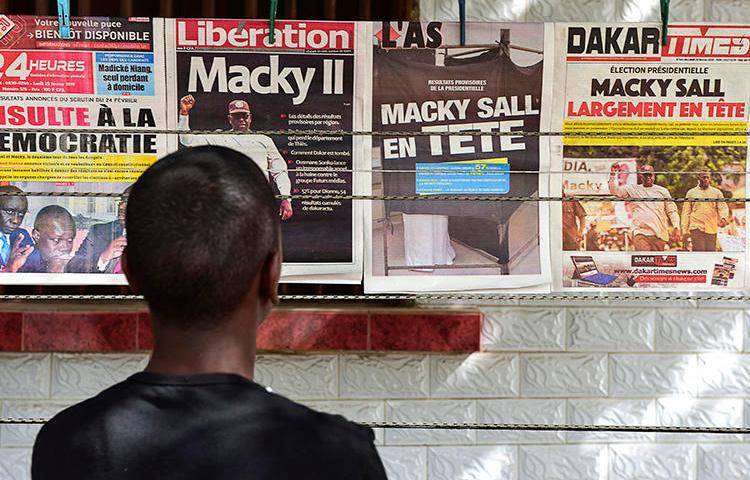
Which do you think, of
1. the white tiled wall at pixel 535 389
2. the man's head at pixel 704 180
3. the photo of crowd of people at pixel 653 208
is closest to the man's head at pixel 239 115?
the white tiled wall at pixel 535 389

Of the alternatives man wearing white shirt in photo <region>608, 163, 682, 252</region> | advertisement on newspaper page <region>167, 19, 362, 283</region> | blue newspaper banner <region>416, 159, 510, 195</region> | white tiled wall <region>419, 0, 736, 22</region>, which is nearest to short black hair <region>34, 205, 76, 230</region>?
advertisement on newspaper page <region>167, 19, 362, 283</region>

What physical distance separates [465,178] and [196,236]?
150 centimetres

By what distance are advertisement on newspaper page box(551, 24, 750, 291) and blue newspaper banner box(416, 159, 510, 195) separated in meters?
0.13

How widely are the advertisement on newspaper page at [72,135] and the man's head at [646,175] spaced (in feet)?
3.85

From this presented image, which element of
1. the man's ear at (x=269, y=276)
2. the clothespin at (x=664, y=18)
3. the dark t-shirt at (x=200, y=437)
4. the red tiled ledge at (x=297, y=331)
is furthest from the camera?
the red tiled ledge at (x=297, y=331)

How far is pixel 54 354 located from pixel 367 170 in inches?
40.2

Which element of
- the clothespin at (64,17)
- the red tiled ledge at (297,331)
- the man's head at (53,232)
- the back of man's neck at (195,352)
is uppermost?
the clothespin at (64,17)

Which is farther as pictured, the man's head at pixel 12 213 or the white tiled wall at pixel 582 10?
the white tiled wall at pixel 582 10

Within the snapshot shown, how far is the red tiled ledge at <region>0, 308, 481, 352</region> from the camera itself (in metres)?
2.64

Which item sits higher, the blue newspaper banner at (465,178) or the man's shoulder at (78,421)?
the blue newspaper banner at (465,178)

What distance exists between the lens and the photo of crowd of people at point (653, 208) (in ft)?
7.98

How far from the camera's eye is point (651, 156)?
2.44 metres

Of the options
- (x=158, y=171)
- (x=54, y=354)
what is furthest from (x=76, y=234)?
(x=158, y=171)

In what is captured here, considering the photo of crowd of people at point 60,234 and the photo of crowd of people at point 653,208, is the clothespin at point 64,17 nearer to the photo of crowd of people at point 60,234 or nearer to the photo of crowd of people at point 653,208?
the photo of crowd of people at point 60,234
